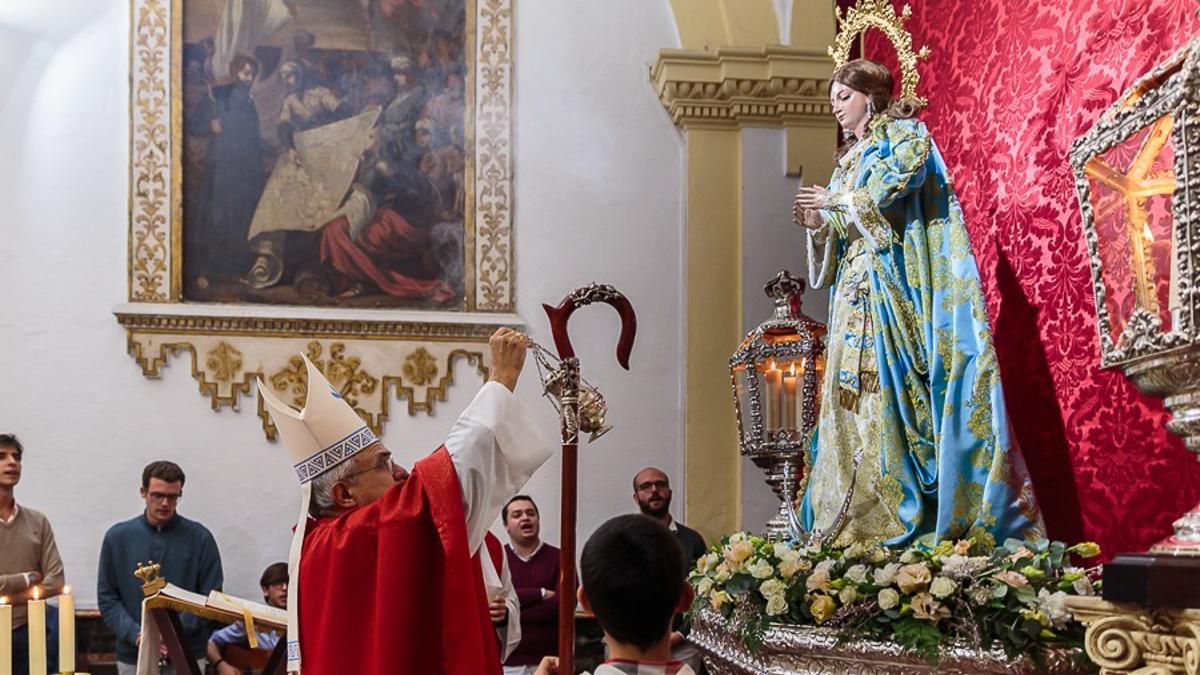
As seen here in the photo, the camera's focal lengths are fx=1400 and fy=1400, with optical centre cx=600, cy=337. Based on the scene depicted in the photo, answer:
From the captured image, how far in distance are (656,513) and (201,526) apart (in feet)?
8.29

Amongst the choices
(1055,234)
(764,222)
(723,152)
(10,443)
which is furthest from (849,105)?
(10,443)

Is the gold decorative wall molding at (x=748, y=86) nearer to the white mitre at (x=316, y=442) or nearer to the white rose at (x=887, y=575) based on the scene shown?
the white rose at (x=887, y=575)

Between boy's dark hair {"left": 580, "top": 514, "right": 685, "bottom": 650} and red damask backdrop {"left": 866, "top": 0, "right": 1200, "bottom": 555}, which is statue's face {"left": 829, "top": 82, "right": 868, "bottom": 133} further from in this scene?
boy's dark hair {"left": 580, "top": 514, "right": 685, "bottom": 650}

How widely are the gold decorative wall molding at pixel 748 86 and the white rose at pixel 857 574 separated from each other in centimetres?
503

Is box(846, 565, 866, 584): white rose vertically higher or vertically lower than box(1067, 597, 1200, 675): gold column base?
lower

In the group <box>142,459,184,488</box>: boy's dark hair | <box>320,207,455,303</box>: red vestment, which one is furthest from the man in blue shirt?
<box>320,207,455,303</box>: red vestment

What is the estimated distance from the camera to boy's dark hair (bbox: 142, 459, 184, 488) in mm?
7469

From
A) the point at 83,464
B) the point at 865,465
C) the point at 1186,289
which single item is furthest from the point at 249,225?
the point at 1186,289

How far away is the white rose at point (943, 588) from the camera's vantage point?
375 centimetres

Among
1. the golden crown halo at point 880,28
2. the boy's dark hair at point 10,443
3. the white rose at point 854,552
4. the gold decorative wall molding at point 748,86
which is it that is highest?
the gold decorative wall molding at point 748,86

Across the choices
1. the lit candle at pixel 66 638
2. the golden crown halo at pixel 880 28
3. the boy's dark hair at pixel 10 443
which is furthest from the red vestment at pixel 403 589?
the boy's dark hair at pixel 10 443

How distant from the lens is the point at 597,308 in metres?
8.73

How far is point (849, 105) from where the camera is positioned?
15.9 feet

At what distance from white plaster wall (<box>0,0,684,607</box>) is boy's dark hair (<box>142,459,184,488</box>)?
2.44ft
